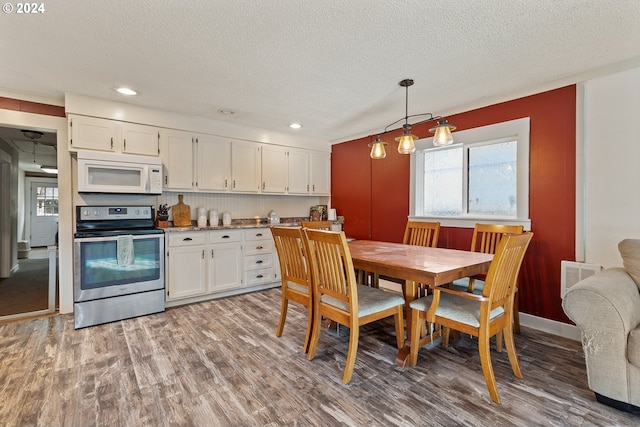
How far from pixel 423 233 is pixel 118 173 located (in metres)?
3.44

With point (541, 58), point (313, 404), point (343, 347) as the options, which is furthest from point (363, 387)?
point (541, 58)

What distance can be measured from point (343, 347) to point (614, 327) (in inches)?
67.3

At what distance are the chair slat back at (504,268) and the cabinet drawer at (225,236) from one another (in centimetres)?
296

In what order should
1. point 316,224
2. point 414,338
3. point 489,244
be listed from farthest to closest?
1. point 316,224
2. point 489,244
3. point 414,338

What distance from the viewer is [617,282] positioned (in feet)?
5.88

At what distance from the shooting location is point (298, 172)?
477 centimetres

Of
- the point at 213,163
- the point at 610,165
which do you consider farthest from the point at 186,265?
the point at 610,165

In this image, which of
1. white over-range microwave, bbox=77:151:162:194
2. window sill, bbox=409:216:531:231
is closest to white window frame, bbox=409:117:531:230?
window sill, bbox=409:216:531:231

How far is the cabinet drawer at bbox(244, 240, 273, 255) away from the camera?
3.98 metres

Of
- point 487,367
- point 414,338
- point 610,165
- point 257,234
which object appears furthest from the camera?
point 257,234

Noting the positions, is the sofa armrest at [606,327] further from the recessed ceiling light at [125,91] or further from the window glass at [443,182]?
the recessed ceiling light at [125,91]

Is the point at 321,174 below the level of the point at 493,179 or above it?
above

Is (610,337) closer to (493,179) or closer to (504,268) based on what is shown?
(504,268)

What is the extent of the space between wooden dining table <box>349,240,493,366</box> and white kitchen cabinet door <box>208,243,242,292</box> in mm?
1910
